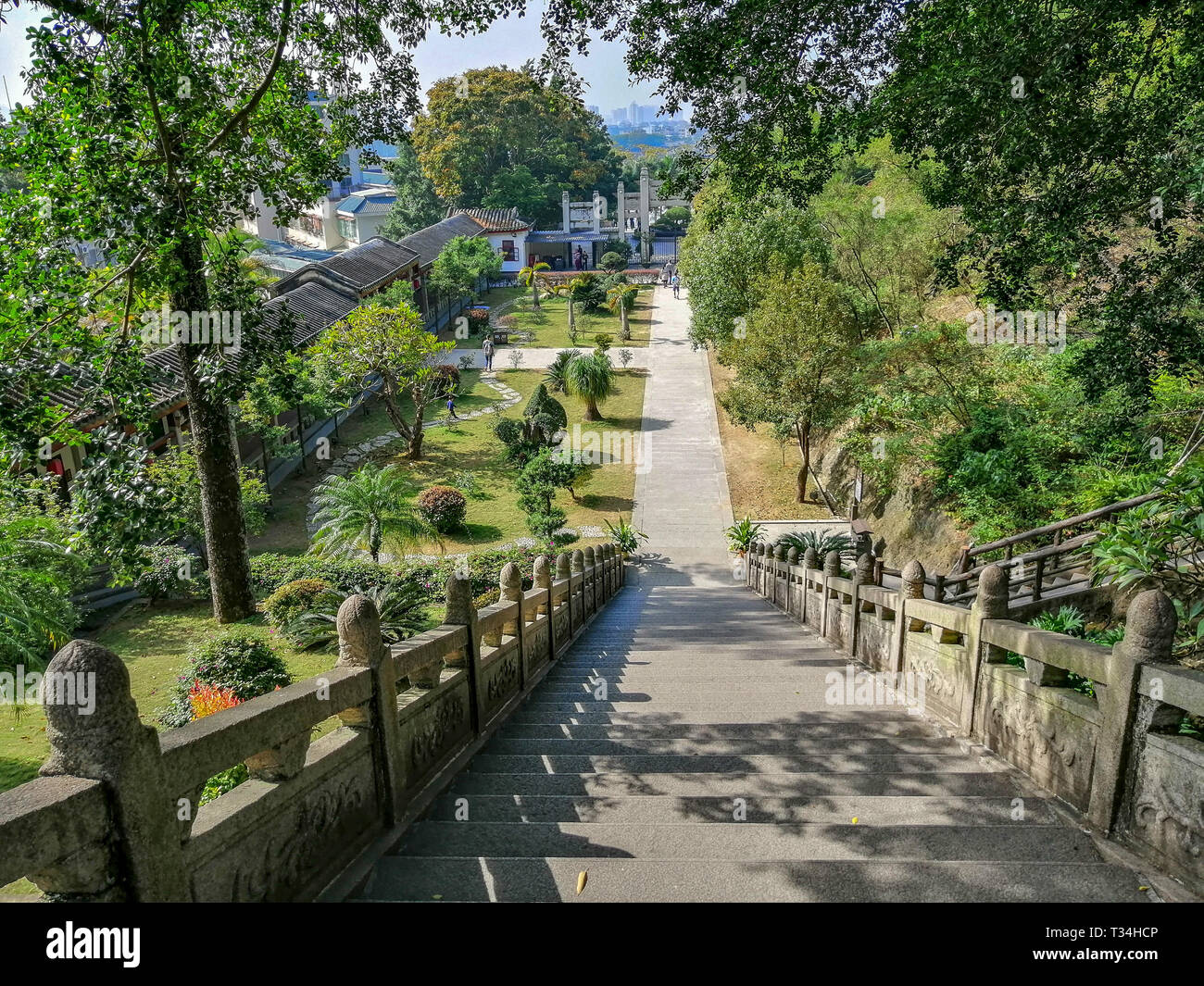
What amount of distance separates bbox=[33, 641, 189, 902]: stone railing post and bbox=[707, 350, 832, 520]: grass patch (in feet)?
65.1

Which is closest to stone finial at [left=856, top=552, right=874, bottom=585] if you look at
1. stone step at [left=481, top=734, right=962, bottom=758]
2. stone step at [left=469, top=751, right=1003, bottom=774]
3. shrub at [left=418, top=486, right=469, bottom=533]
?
stone step at [left=481, top=734, right=962, bottom=758]

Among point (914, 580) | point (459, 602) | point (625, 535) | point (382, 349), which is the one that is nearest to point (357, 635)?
point (459, 602)

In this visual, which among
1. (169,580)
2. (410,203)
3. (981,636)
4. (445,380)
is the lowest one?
(169,580)

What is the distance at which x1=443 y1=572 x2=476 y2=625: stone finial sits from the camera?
536 cm

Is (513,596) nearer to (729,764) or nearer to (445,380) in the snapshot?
(729,764)

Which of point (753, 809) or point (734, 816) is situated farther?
point (753, 809)

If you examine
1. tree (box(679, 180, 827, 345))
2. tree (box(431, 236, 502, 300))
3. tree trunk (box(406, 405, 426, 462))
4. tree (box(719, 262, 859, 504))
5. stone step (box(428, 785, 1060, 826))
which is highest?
tree (box(431, 236, 502, 300))

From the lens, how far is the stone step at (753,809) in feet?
13.6

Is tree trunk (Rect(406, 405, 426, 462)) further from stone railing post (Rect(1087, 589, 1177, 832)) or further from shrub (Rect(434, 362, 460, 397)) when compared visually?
stone railing post (Rect(1087, 589, 1177, 832))

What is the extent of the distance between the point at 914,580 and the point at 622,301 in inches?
1485

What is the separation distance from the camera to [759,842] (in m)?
3.88

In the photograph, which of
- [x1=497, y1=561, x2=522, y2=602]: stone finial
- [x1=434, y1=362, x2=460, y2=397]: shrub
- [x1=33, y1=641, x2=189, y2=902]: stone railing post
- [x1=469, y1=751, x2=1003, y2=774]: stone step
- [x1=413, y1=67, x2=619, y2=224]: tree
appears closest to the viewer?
[x1=33, y1=641, x2=189, y2=902]: stone railing post

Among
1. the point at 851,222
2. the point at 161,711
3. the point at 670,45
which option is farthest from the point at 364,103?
the point at 851,222

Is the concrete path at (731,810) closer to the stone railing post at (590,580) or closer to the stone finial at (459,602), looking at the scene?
the stone finial at (459,602)
